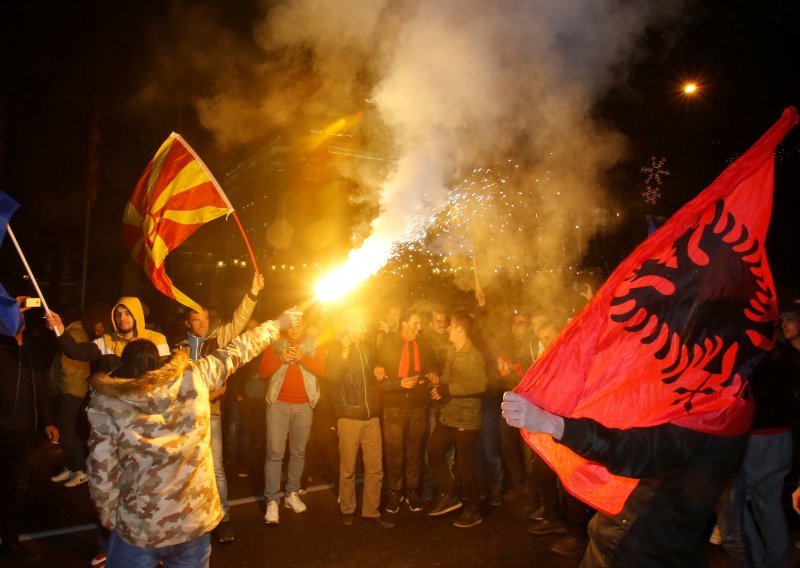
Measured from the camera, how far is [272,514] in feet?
17.2

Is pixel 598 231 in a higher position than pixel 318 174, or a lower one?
lower

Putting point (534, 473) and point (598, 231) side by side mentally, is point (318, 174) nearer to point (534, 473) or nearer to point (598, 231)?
point (598, 231)

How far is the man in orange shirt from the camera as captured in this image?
5.39m

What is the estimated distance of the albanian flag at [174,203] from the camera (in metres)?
4.62

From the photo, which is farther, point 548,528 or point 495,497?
point 495,497

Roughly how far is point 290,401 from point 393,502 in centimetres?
160

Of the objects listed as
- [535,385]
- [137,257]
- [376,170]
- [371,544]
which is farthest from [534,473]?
[376,170]

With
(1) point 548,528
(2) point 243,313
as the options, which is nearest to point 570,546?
(1) point 548,528

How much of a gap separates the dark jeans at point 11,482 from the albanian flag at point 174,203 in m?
1.82

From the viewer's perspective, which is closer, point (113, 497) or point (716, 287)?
point (716, 287)

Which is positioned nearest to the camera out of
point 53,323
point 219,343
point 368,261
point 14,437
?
point 53,323

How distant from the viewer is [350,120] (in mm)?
19516

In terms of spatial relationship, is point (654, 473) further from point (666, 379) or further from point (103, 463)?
point (103, 463)

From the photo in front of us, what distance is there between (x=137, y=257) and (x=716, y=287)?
4.71 meters
